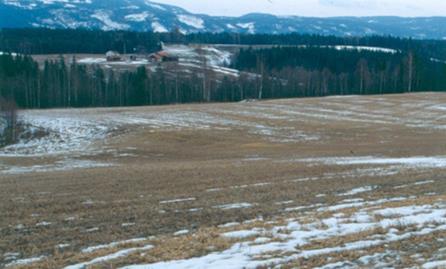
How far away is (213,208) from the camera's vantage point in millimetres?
15289

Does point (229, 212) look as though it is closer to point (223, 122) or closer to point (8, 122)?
point (223, 122)

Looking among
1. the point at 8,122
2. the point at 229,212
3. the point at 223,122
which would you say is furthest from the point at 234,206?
the point at 8,122

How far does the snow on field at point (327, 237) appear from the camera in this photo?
9.03m

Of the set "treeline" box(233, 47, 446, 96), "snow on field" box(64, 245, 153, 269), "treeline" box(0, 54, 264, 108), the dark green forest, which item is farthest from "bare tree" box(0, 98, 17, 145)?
"treeline" box(233, 47, 446, 96)

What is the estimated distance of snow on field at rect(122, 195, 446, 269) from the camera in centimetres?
903

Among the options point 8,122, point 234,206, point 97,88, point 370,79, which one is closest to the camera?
point 234,206

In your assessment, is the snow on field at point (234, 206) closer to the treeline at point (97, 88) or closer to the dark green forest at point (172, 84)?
the dark green forest at point (172, 84)

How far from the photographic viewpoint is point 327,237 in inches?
417

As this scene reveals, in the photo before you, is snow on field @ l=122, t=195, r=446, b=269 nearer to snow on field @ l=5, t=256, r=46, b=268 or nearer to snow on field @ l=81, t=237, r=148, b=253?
snow on field @ l=81, t=237, r=148, b=253

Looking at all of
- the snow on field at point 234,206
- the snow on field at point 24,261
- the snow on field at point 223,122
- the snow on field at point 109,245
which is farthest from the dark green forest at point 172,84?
the snow on field at point 24,261

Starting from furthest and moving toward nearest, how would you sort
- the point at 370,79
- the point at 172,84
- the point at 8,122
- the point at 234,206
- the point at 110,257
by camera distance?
the point at 370,79 < the point at 172,84 < the point at 8,122 < the point at 234,206 < the point at 110,257

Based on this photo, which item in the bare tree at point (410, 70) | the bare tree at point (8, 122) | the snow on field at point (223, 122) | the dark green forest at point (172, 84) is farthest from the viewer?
the bare tree at point (410, 70)

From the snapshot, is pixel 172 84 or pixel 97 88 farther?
pixel 172 84

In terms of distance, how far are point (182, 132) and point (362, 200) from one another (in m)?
38.2
